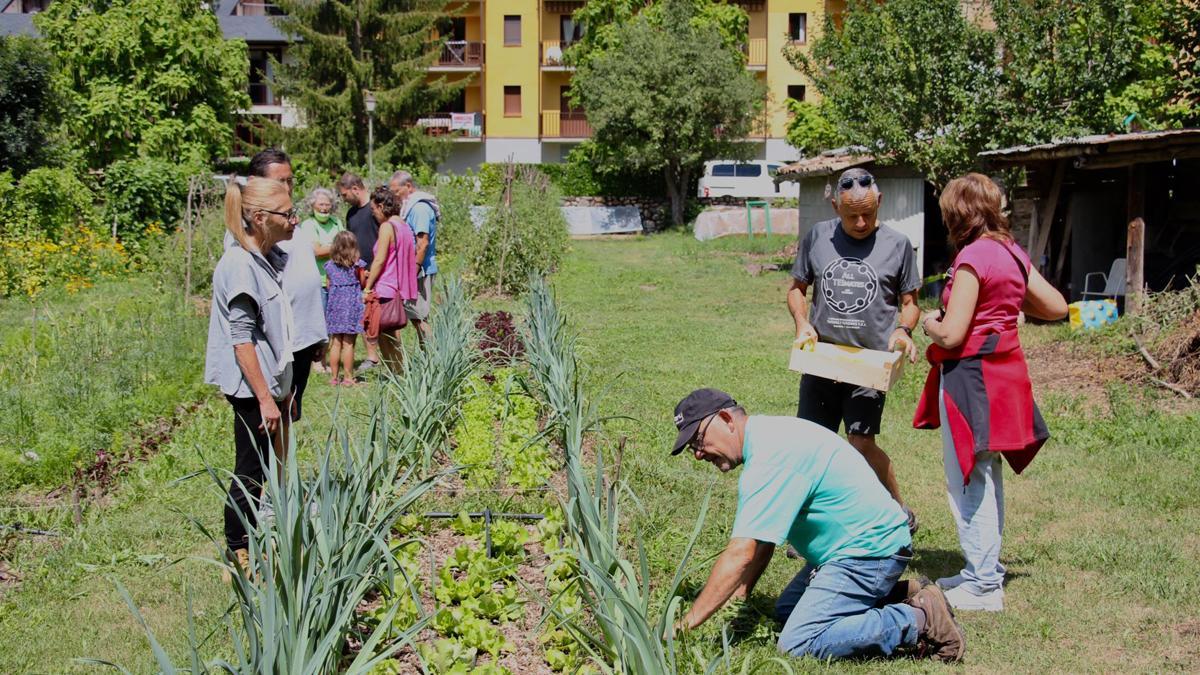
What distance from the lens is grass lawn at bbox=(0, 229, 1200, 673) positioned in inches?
152

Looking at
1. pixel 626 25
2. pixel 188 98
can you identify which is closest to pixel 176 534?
pixel 188 98

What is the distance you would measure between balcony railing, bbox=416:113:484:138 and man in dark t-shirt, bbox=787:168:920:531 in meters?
40.1

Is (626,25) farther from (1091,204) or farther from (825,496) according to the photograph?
(825,496)

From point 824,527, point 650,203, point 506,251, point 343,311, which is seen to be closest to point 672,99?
point 650,203

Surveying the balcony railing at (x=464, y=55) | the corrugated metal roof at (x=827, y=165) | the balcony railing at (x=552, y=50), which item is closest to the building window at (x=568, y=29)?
the balcony railing at (x=552, y=50)

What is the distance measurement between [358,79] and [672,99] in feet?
35.9

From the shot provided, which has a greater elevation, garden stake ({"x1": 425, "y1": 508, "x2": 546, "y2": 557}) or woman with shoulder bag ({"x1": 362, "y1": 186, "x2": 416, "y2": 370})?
woman with shoulder bag ({"x1": 362, "y1": 186, "x2": 416, "y2": 370})

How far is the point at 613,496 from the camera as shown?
3430 millimetres

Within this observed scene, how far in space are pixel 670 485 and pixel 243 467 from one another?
226 centimetres

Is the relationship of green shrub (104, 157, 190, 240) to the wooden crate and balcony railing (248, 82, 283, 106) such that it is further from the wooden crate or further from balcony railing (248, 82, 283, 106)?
balcony railing (248, 82, 283, 106)

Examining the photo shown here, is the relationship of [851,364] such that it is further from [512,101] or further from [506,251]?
[512,101]

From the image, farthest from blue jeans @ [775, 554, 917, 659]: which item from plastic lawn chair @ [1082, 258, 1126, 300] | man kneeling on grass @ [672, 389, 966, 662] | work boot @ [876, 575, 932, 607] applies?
plastic lawn chair @ [1082, 258, 1126, 300]

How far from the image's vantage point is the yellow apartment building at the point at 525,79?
43.8m

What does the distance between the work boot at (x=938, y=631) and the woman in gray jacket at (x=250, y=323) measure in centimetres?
238
